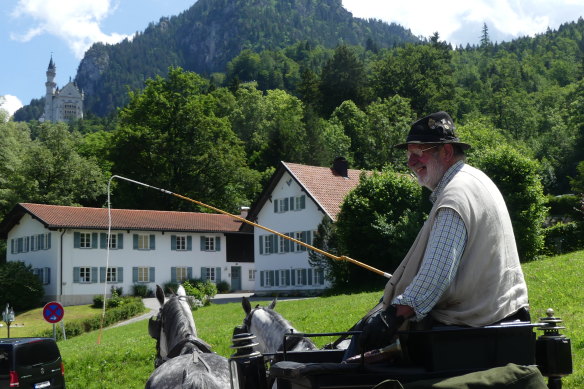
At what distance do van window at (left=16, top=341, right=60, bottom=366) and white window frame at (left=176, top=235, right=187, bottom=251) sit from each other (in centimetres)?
4744

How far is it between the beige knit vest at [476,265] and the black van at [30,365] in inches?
518

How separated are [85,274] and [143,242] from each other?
5851mm

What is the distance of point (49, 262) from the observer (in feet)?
190

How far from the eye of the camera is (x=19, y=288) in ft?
180

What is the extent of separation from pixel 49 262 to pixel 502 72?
340ft

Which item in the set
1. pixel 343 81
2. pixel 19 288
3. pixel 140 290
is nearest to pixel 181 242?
pixel 140 290

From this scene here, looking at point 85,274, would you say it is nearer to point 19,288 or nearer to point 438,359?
point 19,288

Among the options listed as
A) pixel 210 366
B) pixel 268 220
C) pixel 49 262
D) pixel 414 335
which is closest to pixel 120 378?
pixel 210 366

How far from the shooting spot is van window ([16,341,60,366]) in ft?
50.8

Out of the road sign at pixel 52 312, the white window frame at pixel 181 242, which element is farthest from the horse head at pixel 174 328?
the white window frame at pixel 181 242

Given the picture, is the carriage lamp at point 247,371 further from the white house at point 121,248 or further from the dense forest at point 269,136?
the white house at point 121,248

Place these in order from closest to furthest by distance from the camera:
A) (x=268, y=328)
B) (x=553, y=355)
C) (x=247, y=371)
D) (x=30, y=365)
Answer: (x=247, y=371), (x=553, y=355), (x=268, y=328), (x=30, y=365)

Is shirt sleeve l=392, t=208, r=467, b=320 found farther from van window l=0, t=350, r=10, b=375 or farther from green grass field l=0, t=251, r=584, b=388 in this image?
van window l=0, t=350, r=10, b=375

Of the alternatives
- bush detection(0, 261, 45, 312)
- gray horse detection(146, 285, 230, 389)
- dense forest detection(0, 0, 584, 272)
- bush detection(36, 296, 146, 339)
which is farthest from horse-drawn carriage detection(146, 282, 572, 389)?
bush detection(0, 261, 45, 312)
